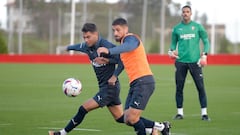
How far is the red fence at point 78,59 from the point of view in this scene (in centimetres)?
4700

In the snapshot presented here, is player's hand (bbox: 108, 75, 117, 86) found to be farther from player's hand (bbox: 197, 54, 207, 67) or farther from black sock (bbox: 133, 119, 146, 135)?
player's hand (bbox: 197, 54, 207, 67)

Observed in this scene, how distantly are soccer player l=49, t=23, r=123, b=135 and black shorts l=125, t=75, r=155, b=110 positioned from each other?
57 cm

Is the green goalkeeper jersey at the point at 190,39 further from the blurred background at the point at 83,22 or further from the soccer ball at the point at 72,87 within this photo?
the blurred background at the point at 83,22

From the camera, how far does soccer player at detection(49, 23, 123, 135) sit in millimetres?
11008

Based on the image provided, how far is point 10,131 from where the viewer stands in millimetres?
12398

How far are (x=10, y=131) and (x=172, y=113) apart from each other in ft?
15.9

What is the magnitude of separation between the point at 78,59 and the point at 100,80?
39112 millimetres

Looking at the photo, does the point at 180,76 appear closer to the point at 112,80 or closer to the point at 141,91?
the point at 112,80

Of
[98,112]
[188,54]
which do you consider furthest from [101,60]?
[98,112]

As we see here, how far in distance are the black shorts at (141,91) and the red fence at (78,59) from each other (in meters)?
36.1

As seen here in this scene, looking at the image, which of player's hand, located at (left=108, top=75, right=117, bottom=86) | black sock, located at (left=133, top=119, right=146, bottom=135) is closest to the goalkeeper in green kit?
player's hand, located at (left=108, top=75, right=117, bottom=86)

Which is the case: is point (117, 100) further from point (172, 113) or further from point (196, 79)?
point (172, 113)

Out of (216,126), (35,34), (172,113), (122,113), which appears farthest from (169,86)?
(35,34)

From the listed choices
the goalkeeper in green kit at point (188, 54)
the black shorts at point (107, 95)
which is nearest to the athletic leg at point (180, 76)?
the goalkeeper in green kit at point (188, 54)
